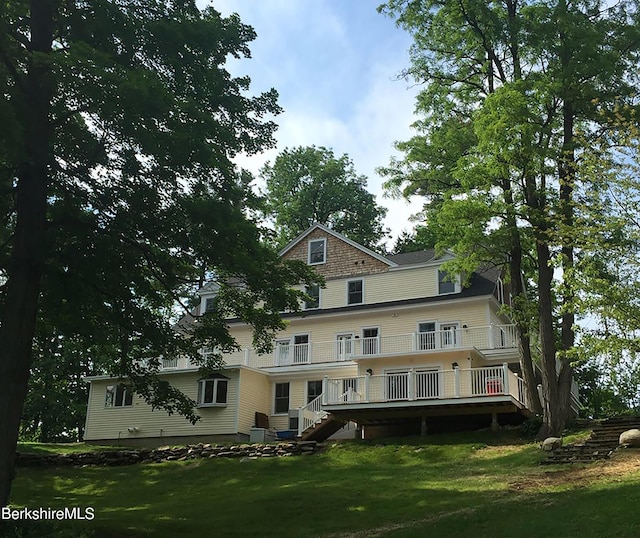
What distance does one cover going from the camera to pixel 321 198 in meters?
51.7

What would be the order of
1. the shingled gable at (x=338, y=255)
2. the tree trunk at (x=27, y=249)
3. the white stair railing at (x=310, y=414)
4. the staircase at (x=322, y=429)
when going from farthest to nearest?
1. the shingled gable at (x=338, y=255)
2. the white stair railing at (x=310, y=414)
3. the staircase at (x=322, y=429)
4. the tree trunk at (x=27, y=249)

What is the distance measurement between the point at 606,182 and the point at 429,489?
800 cm

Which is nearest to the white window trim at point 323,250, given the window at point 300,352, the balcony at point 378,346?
the balcony at point 378,346

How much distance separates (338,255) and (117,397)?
11736mm

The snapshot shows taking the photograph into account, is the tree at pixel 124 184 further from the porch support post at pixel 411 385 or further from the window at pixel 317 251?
the window at pixel 317 251

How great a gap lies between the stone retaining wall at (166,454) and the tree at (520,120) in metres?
8.24

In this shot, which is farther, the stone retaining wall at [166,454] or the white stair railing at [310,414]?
the white stair railing at [310,414]

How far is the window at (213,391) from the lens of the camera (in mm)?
28703

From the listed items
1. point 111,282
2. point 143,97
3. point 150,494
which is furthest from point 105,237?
point 150,494

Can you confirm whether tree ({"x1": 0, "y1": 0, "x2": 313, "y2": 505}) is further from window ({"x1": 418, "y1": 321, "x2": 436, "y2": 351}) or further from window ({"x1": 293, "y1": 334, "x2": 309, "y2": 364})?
window ({"x1": 293, "y1": 334, "x2": 309, "y2": 364})

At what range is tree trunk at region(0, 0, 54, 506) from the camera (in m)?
12.5

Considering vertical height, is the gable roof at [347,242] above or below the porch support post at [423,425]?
above

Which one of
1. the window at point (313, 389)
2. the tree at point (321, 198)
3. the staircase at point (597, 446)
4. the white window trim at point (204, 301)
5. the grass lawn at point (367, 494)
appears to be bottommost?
the grass lawn at point (367, 494)

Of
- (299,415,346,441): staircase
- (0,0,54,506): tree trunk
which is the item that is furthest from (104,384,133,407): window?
(0,0,54,506): tree trunk
